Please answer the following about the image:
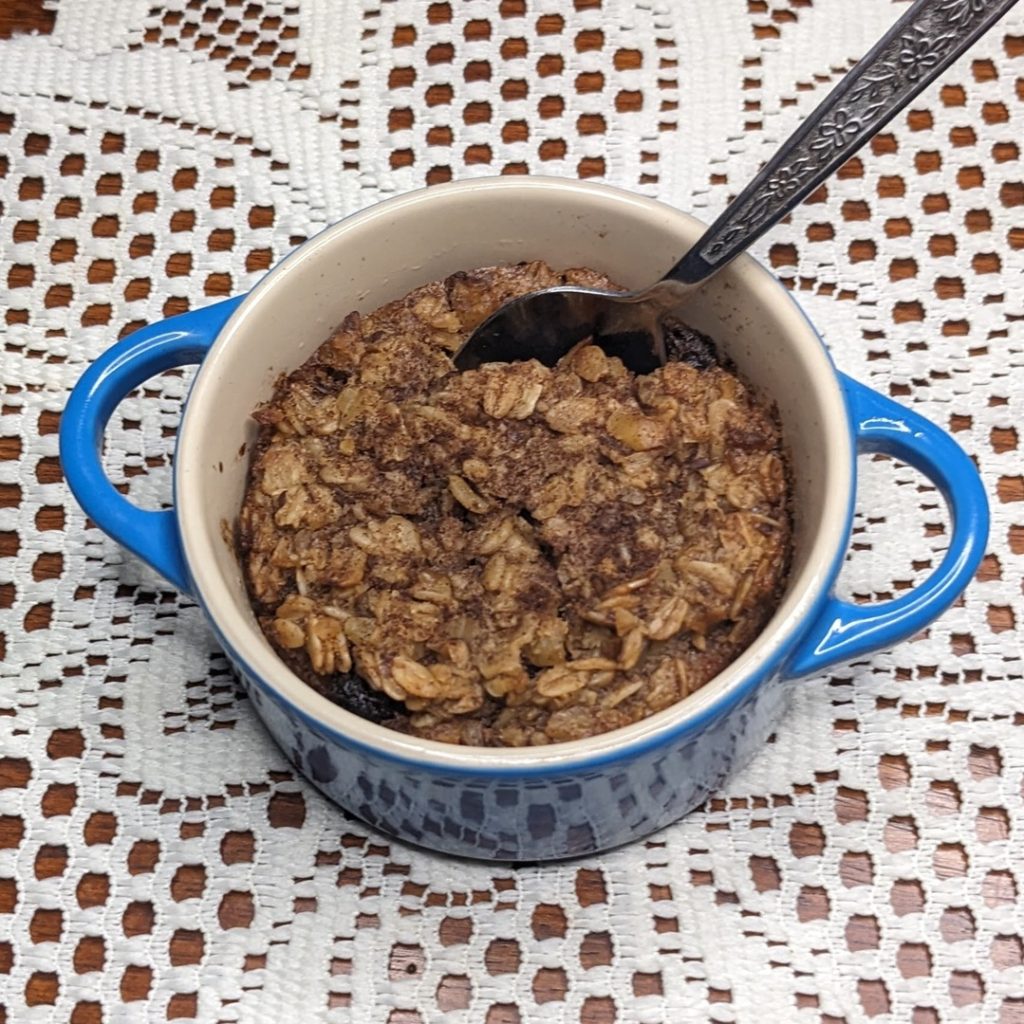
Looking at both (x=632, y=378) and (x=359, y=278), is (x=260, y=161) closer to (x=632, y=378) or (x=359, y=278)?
(x=359, y=278)

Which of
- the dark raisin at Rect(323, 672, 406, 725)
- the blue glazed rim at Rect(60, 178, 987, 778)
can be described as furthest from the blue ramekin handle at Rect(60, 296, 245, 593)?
the dark raisin at Rect(323, 672, 406, 725)

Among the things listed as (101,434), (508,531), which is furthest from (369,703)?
(101,434)

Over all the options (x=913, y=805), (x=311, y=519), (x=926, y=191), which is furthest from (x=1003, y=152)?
(x=311, y=519)

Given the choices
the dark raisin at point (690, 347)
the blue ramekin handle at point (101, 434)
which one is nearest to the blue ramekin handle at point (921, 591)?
the dark raisin at point (690, 347)

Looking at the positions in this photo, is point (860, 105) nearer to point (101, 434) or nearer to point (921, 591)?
point (921, 591)

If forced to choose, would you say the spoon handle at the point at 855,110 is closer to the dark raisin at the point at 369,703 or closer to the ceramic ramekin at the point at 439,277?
the ceramic ramekin at the point at 439,277

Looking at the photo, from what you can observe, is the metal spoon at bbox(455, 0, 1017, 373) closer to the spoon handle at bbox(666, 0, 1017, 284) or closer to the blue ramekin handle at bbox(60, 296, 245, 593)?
the spoon handle at bbox(666, 0, 1017, 284)
